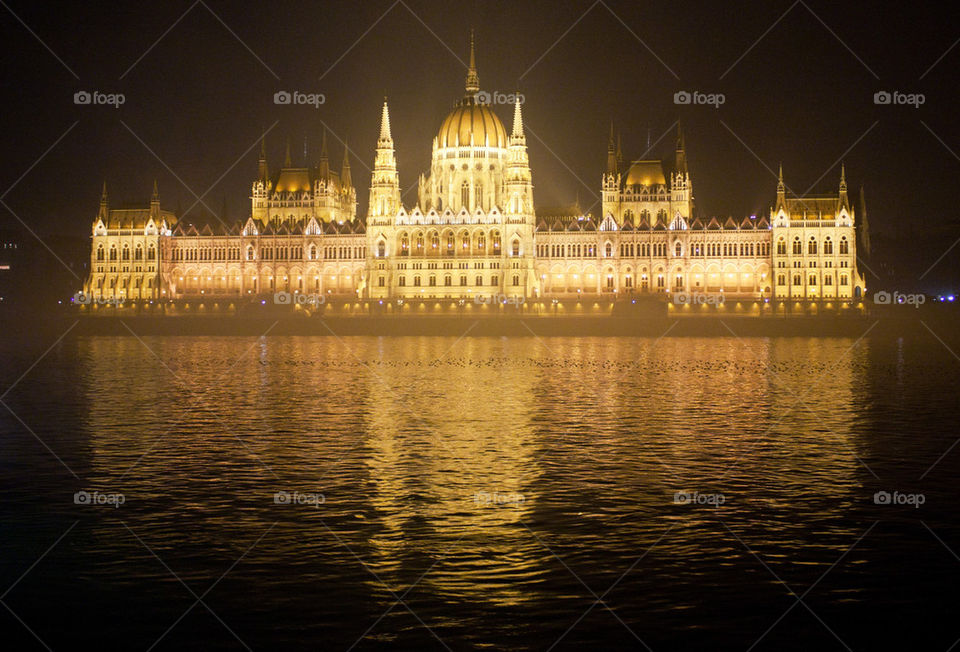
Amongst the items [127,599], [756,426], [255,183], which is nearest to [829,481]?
[756,426]

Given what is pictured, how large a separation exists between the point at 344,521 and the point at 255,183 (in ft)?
543

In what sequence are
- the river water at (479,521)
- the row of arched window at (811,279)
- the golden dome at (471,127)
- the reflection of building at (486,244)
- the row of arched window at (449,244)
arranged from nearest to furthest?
the river water at (479,521) < the row of arched window at (811,279) < the reflection of building at (486,244) < the row of arched window at (449,244) < the golden dome at (471,127)

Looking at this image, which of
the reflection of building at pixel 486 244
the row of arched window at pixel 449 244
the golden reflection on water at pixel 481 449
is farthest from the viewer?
the row of arched window at pixel 449 244

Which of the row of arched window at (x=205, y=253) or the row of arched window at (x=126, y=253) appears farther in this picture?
the row of arched window at (x=126, y=253)

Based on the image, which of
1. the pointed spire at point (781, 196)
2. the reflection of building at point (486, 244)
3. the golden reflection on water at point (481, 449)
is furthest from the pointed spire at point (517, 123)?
the golden reflection on water at point (481, 449)

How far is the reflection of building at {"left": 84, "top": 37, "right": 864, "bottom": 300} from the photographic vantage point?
478 feet

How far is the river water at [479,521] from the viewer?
15461 millimetres

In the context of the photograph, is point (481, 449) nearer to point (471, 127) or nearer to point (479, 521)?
point (479, 521)

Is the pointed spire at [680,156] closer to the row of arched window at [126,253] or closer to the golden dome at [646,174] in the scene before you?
the golden dome at [646,174]

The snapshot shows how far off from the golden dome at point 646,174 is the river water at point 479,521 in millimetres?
120310

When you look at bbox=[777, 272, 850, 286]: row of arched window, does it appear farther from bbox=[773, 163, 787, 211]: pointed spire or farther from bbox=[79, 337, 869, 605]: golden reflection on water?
bbox=[79, 337, 869, 605]: golden reflection on water

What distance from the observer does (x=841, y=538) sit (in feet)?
65.5

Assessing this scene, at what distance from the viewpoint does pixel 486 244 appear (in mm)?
149500

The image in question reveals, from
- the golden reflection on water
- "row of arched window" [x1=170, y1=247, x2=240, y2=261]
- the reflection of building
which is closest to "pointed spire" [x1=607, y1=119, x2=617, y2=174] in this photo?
the reflection of building
